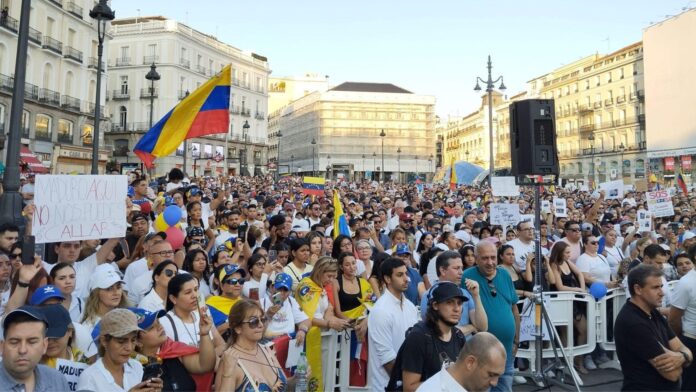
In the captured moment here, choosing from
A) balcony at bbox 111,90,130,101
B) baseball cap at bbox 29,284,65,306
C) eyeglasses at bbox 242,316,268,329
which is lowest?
eyeglasses at bbox 242,316,268,329

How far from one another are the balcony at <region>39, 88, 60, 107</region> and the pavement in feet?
112

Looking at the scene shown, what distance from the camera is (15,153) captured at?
823 centimetres

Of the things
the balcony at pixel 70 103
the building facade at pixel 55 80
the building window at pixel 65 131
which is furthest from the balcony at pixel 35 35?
the building window at pixel 65 131

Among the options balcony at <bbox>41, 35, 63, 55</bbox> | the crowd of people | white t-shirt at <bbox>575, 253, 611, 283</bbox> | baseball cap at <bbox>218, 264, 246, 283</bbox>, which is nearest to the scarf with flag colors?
the crowd of people

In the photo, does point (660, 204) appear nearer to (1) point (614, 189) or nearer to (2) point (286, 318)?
(1) point (614, 189)

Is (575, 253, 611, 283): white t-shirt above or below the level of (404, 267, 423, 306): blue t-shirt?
above

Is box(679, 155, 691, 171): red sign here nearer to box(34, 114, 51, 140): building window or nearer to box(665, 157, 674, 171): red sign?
box(665, 157, 674, 171): red sign

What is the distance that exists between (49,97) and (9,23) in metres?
5.12

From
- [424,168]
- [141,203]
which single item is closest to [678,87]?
[424,168]

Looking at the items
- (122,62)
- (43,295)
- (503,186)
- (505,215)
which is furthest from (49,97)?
(43,295)

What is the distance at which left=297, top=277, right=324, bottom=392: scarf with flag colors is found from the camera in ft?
16.1

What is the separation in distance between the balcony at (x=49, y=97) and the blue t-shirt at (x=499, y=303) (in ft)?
112

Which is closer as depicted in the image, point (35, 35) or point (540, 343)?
point (540, 343)

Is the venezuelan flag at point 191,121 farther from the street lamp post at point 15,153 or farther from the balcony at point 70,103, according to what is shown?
the balcony at point 70,103
